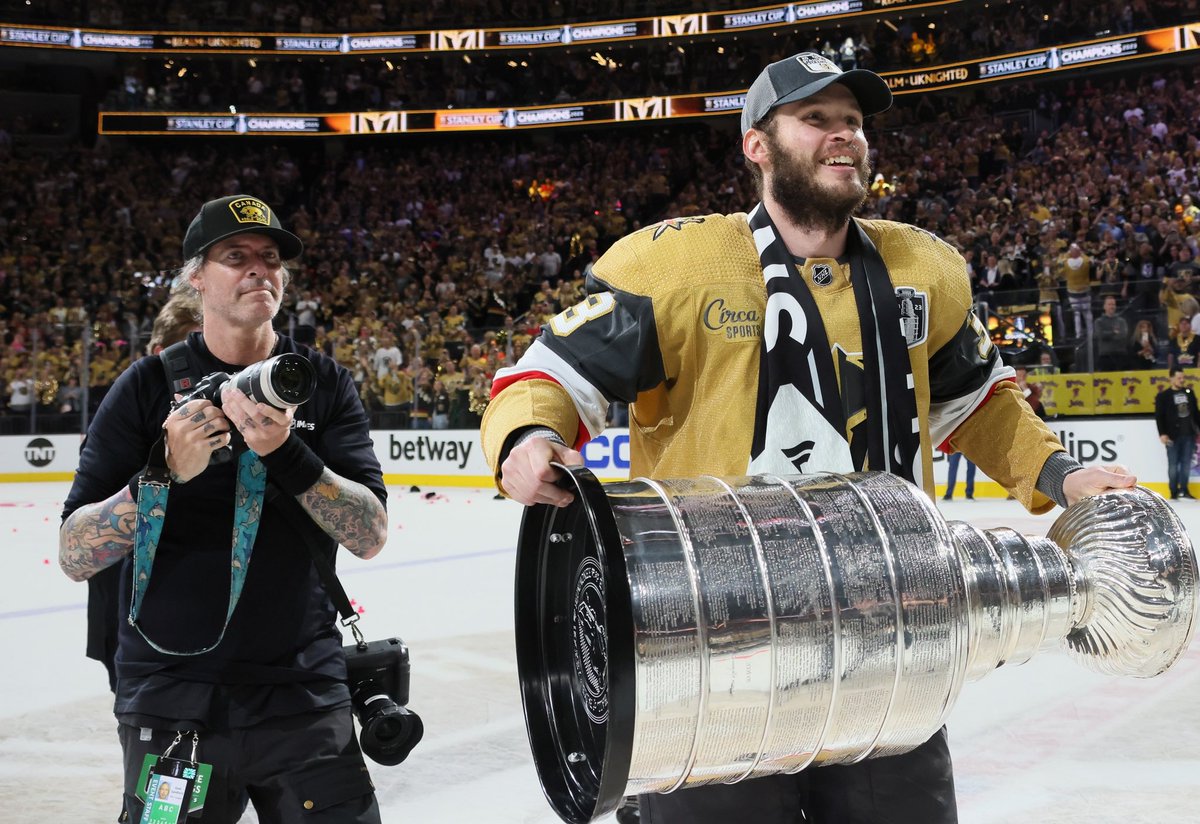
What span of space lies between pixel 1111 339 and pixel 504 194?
53.6 ft

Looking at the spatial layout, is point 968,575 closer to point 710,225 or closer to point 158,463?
point 710,225

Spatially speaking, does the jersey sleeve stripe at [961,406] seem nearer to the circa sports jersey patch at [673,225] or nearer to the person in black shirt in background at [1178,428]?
the circa sports jersey patch at [673,225]

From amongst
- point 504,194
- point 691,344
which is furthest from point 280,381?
point 504,194

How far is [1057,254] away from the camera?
1488 centimetres

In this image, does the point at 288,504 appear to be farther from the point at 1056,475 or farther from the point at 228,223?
the point at 1056,475

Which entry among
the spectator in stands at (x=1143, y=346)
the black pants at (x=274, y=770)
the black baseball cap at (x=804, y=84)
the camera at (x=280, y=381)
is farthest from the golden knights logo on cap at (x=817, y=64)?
the spectator in stands at (x=1143, y=346)

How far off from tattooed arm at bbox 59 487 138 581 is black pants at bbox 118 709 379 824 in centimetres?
29

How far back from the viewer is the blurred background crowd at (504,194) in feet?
48.9

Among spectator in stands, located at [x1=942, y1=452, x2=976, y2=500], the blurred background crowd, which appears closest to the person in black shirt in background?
the blurred background crowd

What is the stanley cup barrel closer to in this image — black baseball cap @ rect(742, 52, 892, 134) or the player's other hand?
the player's other hand

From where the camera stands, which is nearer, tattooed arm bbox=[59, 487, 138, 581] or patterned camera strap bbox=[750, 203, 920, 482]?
patterned camera strap bbox=[750, 203, 920, 482]

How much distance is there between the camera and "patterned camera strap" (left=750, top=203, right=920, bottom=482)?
1680 mm

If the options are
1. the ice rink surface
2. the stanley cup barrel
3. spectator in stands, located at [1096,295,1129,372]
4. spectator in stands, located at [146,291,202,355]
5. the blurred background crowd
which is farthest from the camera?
the blurred background crowd

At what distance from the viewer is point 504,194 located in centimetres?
2569
